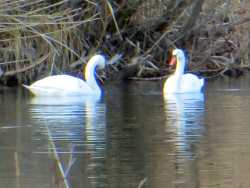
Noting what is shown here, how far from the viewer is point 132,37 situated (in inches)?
942

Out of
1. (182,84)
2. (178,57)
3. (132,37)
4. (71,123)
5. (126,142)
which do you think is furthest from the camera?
(132,37)

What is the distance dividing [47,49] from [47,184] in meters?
12.6

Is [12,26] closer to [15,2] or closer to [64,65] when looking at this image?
[15,2]

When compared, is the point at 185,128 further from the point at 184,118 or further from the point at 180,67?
the point at 180,67

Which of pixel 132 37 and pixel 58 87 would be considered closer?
pixel 58 87

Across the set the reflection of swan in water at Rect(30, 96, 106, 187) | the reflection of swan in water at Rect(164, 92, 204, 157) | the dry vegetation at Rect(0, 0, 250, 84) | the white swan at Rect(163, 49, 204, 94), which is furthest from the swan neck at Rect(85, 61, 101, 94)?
the reflection of swan in water at Rect(164, 92, 204, 157)

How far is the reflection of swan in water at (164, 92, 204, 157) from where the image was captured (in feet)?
35.0

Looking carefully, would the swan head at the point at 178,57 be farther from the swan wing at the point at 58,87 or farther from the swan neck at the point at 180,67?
the swan wing at the point at 58,87

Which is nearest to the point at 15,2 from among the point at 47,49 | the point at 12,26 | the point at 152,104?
the point at 12,26

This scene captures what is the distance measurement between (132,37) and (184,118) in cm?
1077

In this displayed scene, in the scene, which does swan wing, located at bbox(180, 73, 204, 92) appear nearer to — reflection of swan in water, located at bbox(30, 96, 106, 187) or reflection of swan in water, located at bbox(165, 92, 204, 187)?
reflection of swan in water, located at bbox(165, 92, 204, 187)

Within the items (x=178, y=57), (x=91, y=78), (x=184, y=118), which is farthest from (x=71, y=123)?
(x=178, y=57)

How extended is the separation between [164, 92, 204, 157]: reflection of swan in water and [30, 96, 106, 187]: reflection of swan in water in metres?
0.81

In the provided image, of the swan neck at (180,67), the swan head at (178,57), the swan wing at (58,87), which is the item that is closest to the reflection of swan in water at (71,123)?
the swan wing at (58,87)
